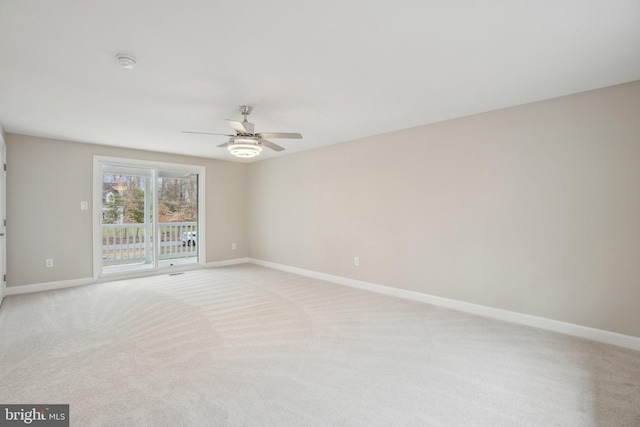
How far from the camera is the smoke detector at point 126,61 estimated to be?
222 centimetres

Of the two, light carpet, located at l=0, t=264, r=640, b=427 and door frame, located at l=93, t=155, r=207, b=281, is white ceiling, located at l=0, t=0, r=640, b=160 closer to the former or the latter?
door frame, located at l=93, t=155, r=207, b=281

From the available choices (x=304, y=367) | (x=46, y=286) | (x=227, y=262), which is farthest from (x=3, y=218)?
(x=304, y=367)

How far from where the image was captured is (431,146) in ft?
13.2

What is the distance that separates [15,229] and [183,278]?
2.43 metres

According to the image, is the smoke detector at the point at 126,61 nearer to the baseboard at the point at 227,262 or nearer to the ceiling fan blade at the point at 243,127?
the ceiling fan blade at the point at 243,127

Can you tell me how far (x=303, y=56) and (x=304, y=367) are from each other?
2.38m

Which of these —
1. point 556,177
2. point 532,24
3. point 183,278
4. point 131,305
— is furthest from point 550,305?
point 183,278

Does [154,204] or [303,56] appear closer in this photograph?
Result: [303,56]

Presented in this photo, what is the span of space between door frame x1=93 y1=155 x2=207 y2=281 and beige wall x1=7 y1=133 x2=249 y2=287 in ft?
0.24

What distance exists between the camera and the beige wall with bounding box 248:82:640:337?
9.18ft

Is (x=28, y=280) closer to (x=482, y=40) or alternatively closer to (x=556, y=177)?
(x=482, y=40)

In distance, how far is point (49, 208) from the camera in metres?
4.70

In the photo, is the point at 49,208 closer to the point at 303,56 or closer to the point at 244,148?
the point at 244,148

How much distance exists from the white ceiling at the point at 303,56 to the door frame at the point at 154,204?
5.09 feet
